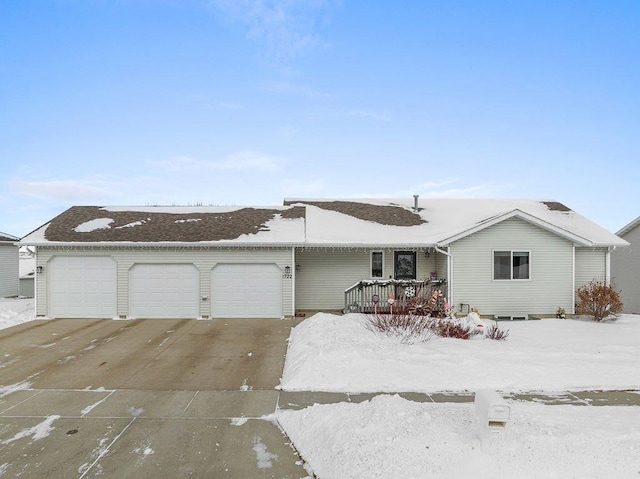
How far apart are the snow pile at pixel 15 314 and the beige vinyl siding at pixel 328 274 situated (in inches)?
413

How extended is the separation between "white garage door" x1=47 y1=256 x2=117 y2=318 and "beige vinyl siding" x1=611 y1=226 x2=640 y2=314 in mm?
25306

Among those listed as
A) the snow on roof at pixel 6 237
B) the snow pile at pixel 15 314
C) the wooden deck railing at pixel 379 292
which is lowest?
the snow pile at pixel 15 314

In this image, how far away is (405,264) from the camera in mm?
16438

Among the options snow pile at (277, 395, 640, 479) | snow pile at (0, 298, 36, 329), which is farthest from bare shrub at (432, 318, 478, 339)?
snow pile at (0, 298, 36, 329)

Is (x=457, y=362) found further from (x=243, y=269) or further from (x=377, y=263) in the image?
(x=243, y=269)

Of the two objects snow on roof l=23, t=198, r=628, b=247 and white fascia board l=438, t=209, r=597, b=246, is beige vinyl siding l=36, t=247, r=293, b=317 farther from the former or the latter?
white fascia board l=438, t=209, r=597, b=246

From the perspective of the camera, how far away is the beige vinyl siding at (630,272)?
20250 millimetres

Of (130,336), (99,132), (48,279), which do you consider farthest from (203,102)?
(130,336)

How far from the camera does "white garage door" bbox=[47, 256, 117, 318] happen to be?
48.3ft

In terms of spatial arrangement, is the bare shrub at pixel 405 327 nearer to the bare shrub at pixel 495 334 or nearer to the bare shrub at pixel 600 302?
the bare shrub at pixel 495 334

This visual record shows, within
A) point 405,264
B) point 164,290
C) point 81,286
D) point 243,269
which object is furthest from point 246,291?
point 405,264

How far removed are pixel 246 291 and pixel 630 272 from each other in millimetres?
20726

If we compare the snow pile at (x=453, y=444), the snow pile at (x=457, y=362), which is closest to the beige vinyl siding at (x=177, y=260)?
the snow pile at (x=457, y=362)

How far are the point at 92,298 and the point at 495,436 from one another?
15.0 m
